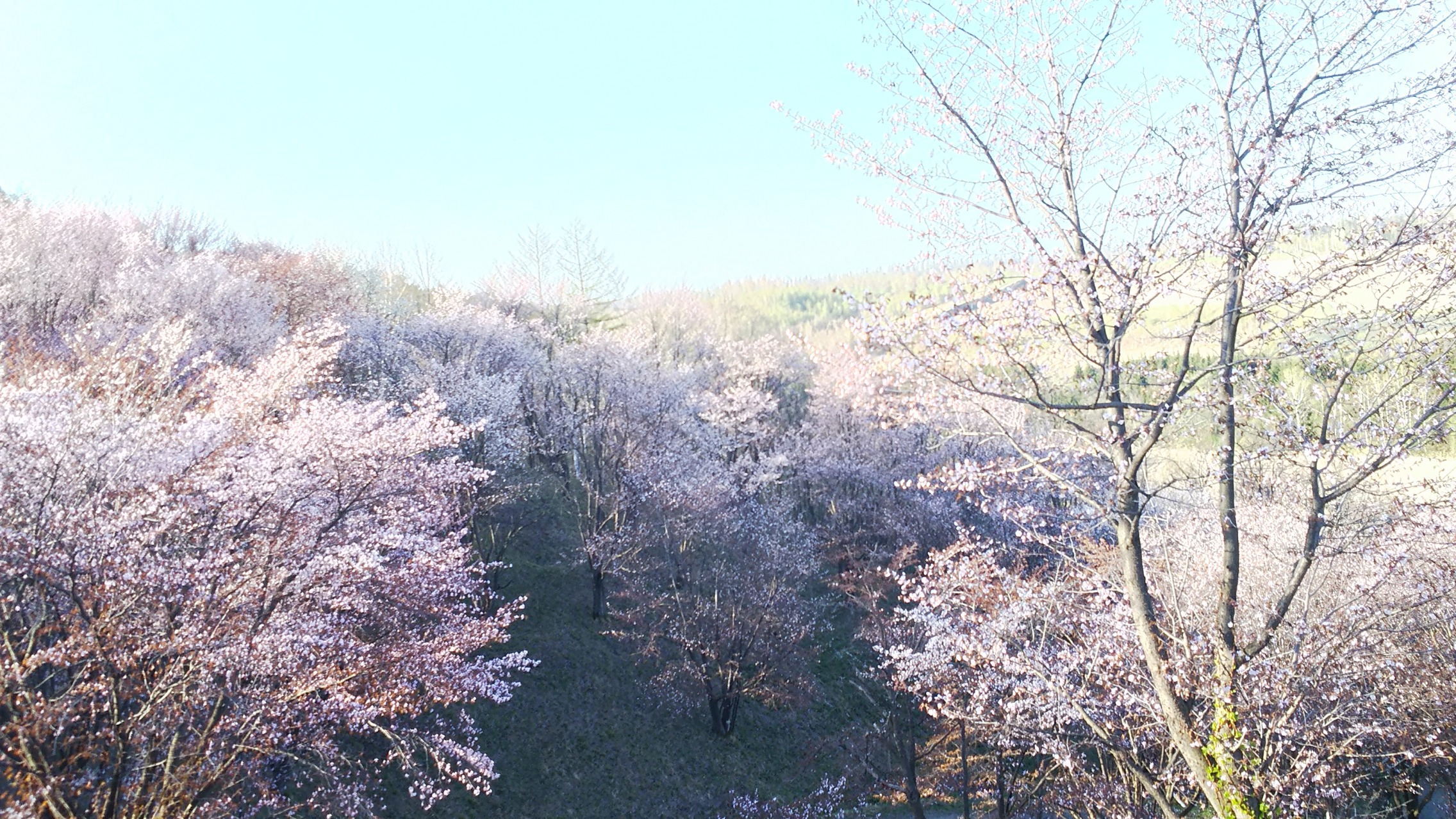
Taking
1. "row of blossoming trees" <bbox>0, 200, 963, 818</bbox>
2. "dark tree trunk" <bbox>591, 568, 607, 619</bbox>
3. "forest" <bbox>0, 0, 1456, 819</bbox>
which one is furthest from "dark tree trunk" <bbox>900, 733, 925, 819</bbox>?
"dark tree trunk" <bbox>591, 568, 607, 619</bbox>

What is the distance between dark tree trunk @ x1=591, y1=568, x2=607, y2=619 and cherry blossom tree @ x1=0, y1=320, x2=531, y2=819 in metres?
9.47

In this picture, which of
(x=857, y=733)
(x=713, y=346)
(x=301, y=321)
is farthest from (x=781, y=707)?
(x=713, y=346)

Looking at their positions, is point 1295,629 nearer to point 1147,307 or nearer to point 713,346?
point 1147,307

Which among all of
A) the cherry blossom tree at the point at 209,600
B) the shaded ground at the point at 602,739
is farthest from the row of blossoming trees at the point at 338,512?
the shaded ground at the point at 602,739

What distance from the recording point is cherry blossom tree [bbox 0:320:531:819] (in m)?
7.27

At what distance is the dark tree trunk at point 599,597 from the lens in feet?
76.4

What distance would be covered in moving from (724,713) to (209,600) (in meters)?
16.0

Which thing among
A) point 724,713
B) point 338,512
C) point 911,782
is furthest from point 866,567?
point 338,512

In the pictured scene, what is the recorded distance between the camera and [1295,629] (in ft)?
21.4

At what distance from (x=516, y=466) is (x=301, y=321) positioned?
1042 centimetres

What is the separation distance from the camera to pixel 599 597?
2353 cm

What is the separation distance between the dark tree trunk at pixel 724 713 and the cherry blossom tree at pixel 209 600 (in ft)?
30.5

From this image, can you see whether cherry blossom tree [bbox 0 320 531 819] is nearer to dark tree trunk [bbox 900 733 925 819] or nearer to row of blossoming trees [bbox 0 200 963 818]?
row of blossoming trees [bbox 0 200 963 818]

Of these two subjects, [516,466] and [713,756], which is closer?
[713,756]
